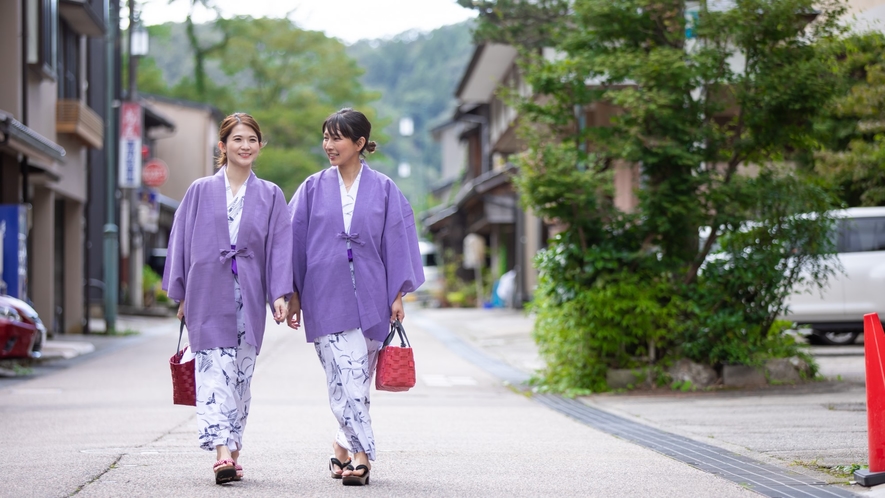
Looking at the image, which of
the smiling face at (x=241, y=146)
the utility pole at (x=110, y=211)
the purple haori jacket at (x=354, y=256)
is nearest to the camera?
the purple haori jacket at (x=354, y=256)

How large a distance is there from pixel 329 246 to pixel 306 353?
40.5 feet

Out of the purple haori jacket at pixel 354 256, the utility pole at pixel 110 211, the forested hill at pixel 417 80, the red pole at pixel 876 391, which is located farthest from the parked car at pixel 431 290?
the red pole at pixel 876 391

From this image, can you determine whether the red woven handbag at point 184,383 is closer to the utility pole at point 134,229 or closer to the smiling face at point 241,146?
the smiling face at point 241,146

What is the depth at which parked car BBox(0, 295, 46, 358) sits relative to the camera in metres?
12.3

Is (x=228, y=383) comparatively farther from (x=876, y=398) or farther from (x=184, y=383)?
(x=876, y=398)

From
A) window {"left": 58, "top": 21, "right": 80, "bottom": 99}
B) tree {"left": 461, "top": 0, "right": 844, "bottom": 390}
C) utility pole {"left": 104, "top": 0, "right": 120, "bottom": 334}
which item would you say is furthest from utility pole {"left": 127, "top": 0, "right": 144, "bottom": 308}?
tree {"left": 461, "top": 0, "right": 844, "bottom": 390}

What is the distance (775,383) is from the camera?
1096cm

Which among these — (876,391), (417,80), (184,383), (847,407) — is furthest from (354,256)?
(417,80)

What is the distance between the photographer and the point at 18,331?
40.9 ft

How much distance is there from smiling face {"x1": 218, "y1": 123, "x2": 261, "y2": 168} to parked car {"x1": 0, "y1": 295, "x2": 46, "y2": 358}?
25.8 feet

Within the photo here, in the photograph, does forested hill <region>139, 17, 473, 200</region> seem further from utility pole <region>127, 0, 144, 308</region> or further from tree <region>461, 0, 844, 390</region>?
tree <region>461, 0, 844, 390</region>

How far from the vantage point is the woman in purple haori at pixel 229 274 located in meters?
5.32

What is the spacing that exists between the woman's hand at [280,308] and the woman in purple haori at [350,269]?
132mm

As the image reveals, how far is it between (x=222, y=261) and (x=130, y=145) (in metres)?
A: 21.0
